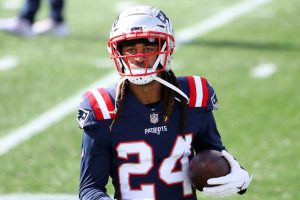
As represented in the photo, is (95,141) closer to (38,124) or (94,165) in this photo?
(94,165)

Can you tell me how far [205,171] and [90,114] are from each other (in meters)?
0.65

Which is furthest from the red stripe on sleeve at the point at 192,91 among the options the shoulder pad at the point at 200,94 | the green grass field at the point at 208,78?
the green grass field at the point at 208,78

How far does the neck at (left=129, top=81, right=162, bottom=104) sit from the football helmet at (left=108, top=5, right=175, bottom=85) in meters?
0.11

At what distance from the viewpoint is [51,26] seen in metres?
11.2

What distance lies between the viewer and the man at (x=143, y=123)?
434 centimetres

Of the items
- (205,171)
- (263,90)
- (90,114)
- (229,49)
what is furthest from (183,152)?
(229,49)

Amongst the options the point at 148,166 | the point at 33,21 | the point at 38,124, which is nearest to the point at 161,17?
the point at 148,166

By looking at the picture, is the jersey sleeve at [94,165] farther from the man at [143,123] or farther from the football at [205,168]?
the football at [205,168]

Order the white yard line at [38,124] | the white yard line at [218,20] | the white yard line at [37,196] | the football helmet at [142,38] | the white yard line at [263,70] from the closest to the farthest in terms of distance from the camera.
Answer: the football helmet at [142,38] → the white yard line at [37,196] → the white yard line at [38,124] → the white yard line at [263,70] → the white yard line at [218,20]

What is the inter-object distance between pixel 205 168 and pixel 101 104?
62 centimetres

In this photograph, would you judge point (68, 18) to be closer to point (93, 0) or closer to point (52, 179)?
point (93, 0)

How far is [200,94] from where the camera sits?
→ 4.50m

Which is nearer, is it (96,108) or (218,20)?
(96,108)

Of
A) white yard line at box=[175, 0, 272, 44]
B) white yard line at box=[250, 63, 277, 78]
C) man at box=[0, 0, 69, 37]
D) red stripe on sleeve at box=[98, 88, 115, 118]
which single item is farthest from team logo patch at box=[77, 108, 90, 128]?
white yard line at box=[175, 0, 272, 44]
